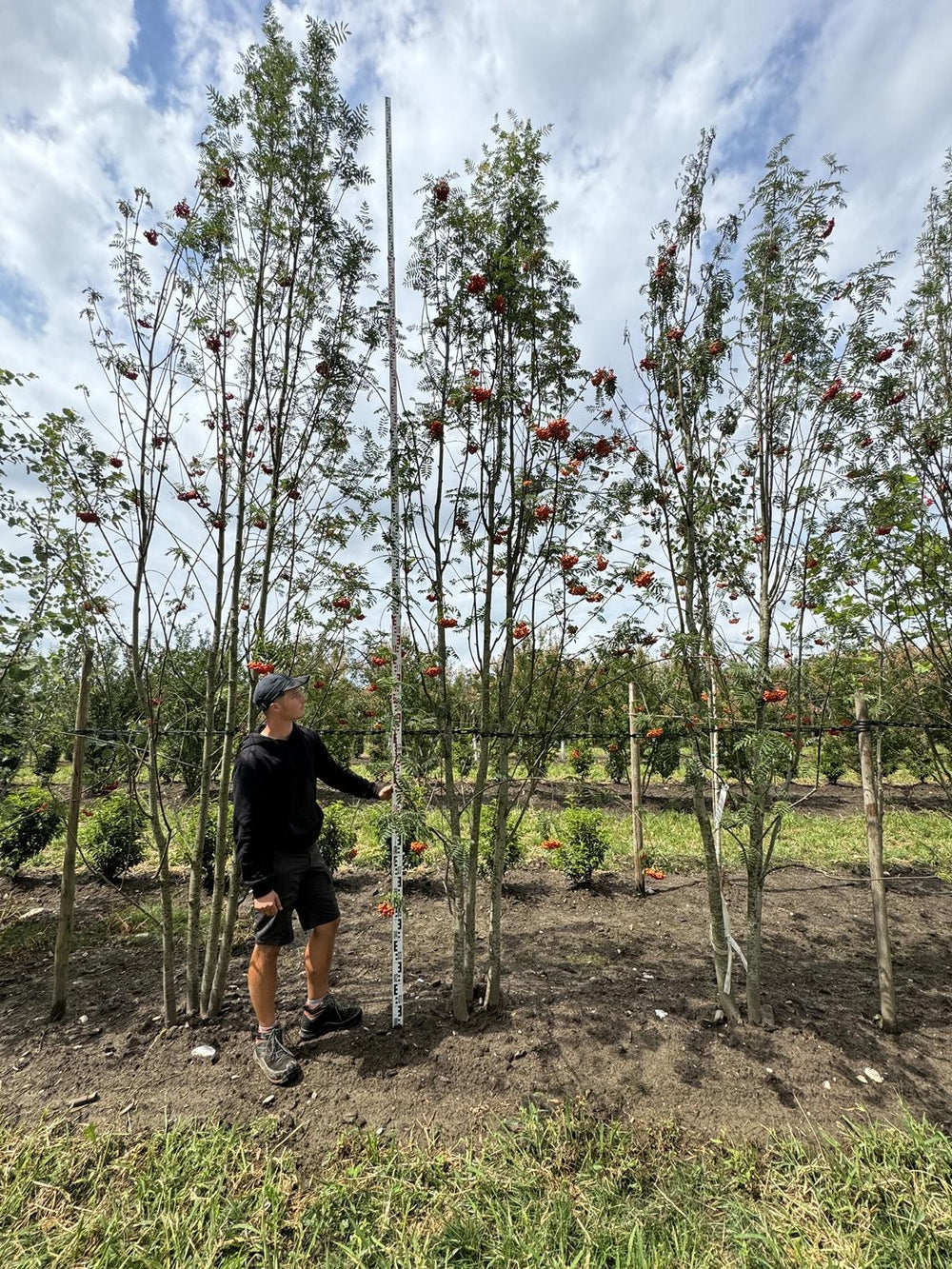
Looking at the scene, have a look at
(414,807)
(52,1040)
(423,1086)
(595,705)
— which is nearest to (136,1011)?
(52,1040)

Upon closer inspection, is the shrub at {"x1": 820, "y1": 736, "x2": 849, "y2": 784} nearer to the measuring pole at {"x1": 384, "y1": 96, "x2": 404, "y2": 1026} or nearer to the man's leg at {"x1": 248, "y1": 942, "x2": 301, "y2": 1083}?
the measuring pole at {"x1": 384, "y1": 96, "x2": 404, "y2": 1026}

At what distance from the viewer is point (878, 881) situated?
9.29 ft

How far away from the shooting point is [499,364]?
2.90 metres

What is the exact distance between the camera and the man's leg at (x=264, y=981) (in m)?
2.57

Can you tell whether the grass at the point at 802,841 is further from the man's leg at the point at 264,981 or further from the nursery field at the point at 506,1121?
the man's leg at the point at 264,981

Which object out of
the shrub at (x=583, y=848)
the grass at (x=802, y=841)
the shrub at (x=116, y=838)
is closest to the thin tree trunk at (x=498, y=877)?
the shrub at (x=583, y=848)

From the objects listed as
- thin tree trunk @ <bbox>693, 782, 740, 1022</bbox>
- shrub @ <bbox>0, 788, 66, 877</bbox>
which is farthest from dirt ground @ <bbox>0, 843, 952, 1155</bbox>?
shrub @ <bbox>0, 788, 66, 877</bbox>

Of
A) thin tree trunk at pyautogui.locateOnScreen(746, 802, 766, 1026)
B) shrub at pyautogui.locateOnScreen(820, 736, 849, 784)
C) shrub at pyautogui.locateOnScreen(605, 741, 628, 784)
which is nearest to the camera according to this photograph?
thin tree trunk at pyautogui.locateOnScreen(746, 802, 766, 1026)

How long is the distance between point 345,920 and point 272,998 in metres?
2.00

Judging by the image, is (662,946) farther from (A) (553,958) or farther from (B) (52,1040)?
(B) (52,1040)

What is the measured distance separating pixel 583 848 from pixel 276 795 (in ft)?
11.5

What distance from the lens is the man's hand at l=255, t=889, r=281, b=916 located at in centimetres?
248

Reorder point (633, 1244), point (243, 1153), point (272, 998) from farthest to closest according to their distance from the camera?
point (272, 998)
point (243, 1153)
point (633, 1244)

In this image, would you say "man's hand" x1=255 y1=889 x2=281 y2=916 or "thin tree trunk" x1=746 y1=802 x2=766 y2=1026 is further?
"thin tree trunk" x1=746 y1=802 x2=766 y2=1026
